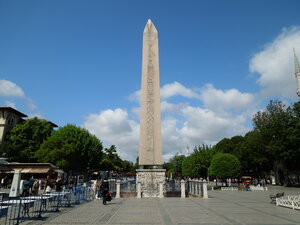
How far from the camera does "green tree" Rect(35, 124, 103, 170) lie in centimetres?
3262

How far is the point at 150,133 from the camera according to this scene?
17.0 meters

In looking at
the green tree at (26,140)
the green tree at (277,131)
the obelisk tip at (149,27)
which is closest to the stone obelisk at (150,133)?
the obelisk tip at (149,27)

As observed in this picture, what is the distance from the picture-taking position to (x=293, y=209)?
1106cm

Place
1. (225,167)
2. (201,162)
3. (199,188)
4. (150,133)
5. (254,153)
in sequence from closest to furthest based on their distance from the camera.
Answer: (150,133) < (199,188) < (225,167) < (201,162) < (254,153)

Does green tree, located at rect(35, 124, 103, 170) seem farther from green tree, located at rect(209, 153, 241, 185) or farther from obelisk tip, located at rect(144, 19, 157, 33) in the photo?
obelisk tip, located at rect(144, 19, 157, 33)

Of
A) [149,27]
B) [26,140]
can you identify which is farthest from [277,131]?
[26,140]

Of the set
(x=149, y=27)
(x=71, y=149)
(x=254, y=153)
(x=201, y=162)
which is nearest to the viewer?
(x=149, y=27)

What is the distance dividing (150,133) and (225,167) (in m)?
17.5

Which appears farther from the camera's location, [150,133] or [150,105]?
[150,105]

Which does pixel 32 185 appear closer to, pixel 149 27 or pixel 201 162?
pixel 149 27

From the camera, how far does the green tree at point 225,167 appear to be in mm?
30408

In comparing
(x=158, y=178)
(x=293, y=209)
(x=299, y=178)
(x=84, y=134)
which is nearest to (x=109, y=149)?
(x=84, y=134)

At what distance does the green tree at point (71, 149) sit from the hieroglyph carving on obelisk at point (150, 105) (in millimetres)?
19574

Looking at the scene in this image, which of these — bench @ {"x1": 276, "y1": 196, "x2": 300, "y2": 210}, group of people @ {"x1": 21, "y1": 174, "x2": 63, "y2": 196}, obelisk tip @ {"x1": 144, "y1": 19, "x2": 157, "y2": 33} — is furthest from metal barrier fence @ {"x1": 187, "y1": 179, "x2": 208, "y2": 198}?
obelisk tip @ {"x1": 144, "y1": 19, "x2": 157, "y2": 33}
